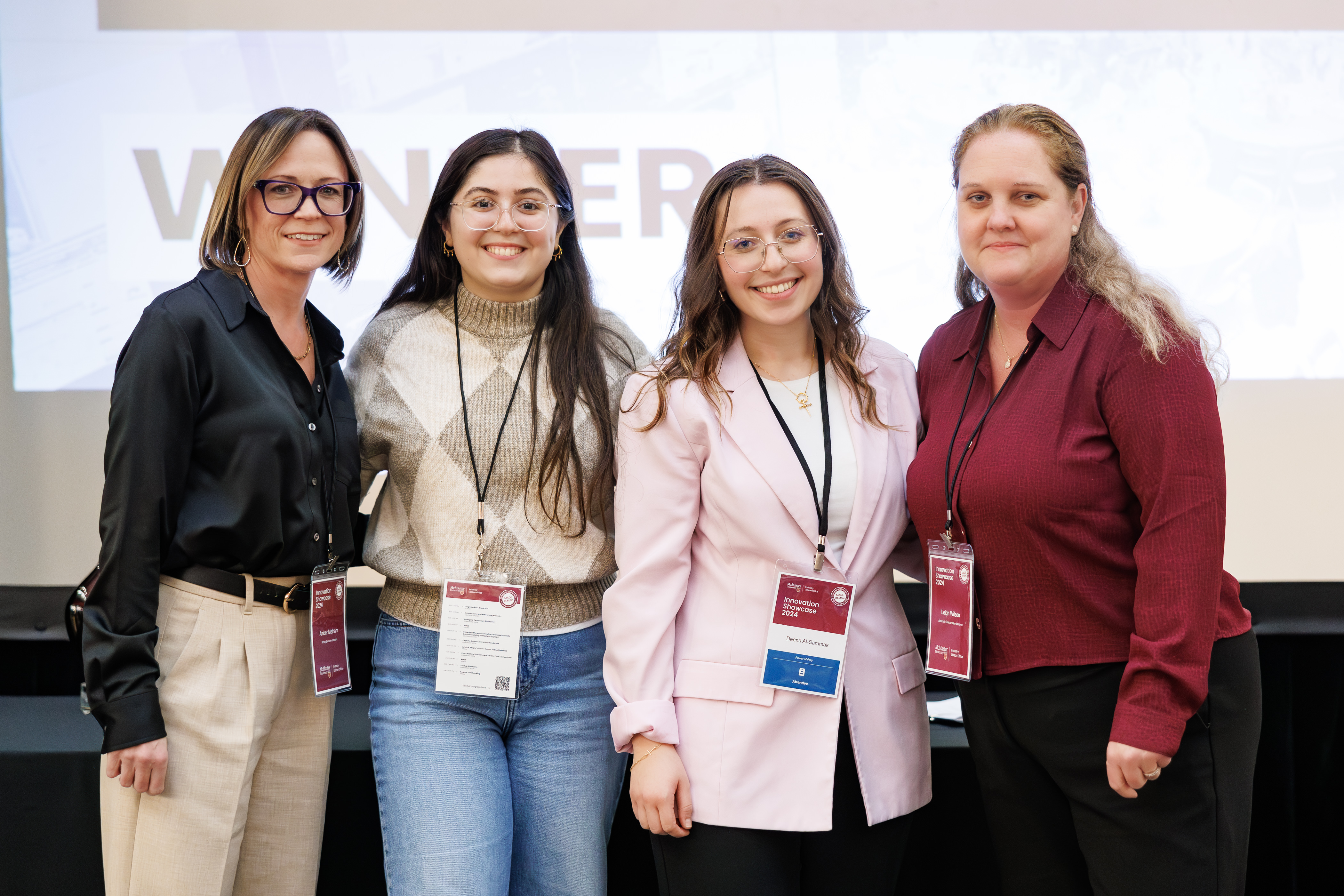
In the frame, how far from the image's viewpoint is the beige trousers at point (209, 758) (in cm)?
134

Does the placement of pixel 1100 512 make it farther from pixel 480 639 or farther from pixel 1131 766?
pixel 480 639

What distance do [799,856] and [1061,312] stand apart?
0.94m

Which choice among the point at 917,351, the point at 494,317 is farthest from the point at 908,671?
the point at 917,351

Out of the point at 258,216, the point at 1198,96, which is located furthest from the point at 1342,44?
the point at 258,216

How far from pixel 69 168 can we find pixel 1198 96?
13.0 ft

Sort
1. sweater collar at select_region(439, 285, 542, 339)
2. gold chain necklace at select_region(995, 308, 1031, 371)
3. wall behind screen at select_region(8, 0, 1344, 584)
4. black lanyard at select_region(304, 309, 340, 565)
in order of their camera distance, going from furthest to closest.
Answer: wall behind screen at select_region(8, 0, 1344, 584) < sweater collar at select_region(439, 285, 542, 339) < black lanyard at select_region(304, 309, 340, 565) < gold chain necklace at select_region(995, 308, 1031, 371)

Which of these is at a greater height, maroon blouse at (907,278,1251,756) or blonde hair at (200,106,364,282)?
blonde hair at (200,106,364,282)

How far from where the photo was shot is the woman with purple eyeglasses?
4.27ft

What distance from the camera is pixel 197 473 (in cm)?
138

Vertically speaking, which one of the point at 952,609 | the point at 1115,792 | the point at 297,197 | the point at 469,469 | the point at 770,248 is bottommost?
the point at 1115,792

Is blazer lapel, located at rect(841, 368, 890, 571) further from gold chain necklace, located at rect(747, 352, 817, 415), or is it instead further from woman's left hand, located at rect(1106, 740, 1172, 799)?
woman's left hand, located at rect(1106, 740, 1172, 799)

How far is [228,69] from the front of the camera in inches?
118

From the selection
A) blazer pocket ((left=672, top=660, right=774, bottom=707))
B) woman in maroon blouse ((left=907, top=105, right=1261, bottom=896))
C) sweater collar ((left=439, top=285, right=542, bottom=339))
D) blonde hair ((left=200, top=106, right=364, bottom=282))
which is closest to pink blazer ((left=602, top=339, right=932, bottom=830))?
blazer pocket ((left=672, top=660, right=774, bottom=707))

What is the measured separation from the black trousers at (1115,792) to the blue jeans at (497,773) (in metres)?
0.68
